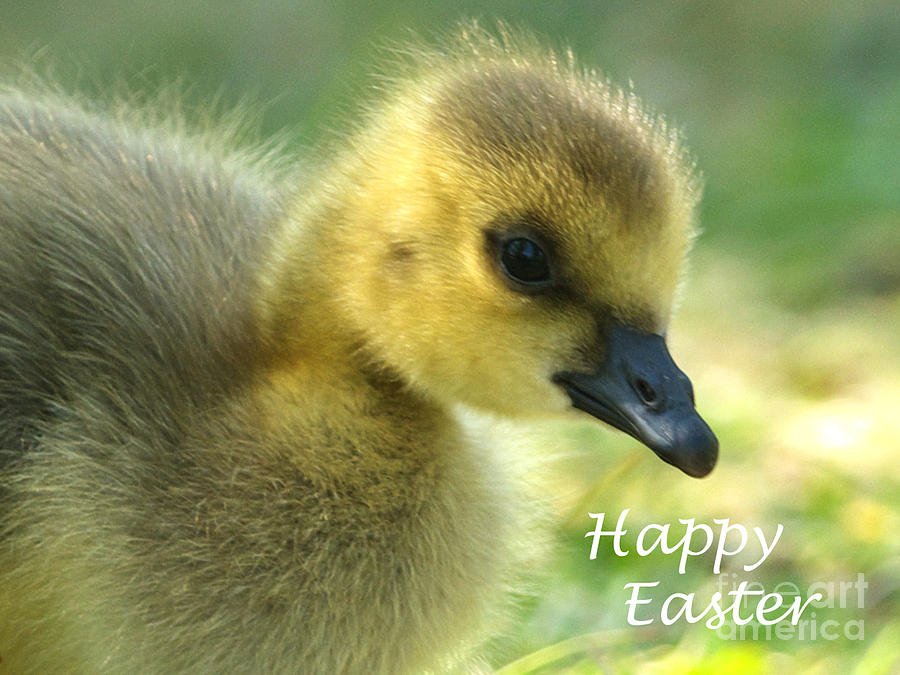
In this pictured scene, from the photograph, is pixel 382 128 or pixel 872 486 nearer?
pixel 382 128

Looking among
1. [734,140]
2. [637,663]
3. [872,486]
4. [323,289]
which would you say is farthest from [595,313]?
[734,140]

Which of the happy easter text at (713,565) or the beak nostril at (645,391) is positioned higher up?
the happy easter text at (713,565)

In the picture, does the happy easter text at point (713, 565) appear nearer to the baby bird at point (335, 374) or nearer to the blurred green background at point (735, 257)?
the blurred green background at point (735, 257)

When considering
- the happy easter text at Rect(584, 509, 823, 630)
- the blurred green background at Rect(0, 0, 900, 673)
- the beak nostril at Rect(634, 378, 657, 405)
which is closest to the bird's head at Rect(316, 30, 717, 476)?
the beak nostril at Rect(634, 378, 657, 405)

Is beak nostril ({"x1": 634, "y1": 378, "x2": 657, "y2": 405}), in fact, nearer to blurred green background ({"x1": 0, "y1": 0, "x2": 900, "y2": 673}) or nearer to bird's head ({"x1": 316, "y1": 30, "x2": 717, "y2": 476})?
bird's head ({"x1": 316, "y1": 30, "x2": 717, "y2": 476})

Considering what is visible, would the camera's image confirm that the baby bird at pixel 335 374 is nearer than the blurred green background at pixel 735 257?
Yes

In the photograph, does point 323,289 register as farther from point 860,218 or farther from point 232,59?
point 232,59

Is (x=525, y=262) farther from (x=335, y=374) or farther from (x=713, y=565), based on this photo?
(x=713, y=565)

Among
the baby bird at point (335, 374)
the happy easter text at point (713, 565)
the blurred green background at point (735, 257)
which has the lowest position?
the baby bird at point (335, 374)

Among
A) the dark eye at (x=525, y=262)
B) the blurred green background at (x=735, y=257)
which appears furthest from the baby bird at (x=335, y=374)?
the blurred green background at (x=735, y=257)
